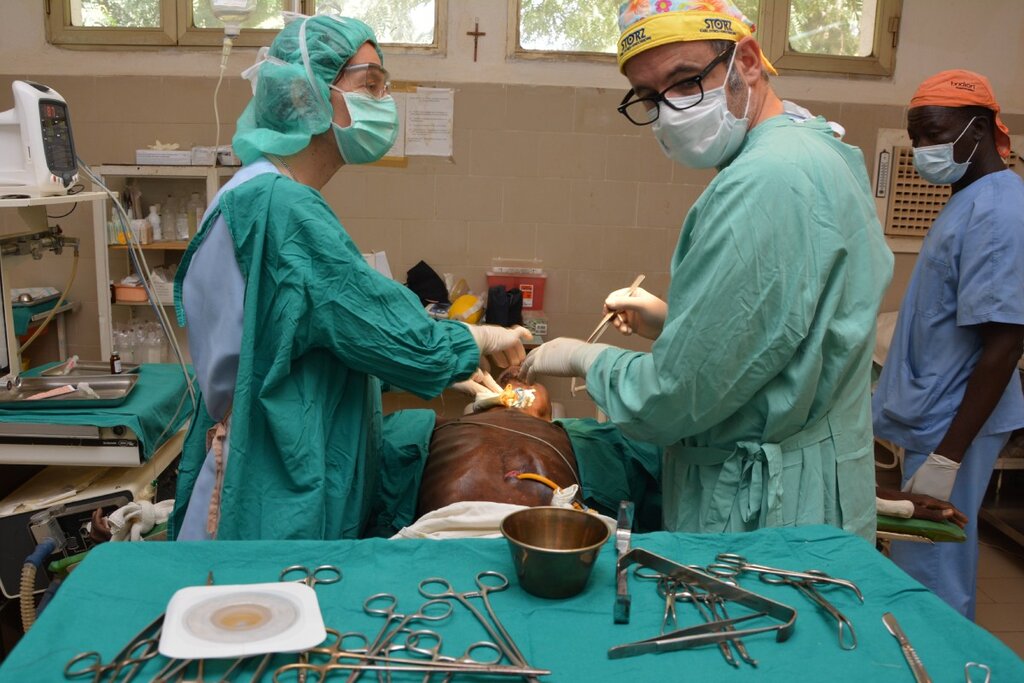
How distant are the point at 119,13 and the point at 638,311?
3786 mm

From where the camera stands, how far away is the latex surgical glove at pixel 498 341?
220 cm

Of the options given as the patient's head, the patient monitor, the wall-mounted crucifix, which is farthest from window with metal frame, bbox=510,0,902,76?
the patient monitor

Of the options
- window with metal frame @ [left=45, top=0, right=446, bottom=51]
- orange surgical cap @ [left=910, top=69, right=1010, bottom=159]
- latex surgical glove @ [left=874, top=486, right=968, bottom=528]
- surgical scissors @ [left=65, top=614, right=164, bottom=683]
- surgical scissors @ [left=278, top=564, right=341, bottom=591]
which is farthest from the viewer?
window with metal frame @ [left=45, top=0, right=446, bottom=51]

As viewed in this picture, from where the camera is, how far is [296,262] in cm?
177

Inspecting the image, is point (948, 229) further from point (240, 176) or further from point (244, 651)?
point (244, 651)

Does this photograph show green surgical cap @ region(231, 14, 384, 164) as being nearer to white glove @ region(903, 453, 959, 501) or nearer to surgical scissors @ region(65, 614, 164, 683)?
surgical scissors @ region(65, 614, 164, 683)

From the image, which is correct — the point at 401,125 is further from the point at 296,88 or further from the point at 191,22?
the point at 296,88

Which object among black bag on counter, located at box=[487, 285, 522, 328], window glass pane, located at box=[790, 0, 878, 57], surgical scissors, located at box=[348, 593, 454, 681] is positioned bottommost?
black bag on counter, located at box=[487, 285, 522, 328]

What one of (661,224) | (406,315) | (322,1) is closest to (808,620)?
(406,315)

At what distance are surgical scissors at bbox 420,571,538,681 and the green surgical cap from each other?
1.17 meters

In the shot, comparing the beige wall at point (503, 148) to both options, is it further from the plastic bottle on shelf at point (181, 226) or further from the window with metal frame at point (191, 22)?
the plastic bottle on shelf at point (181, 226)

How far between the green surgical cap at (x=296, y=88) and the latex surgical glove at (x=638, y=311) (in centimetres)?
86

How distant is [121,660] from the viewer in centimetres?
111

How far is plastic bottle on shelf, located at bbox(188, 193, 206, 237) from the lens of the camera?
4414 mm
